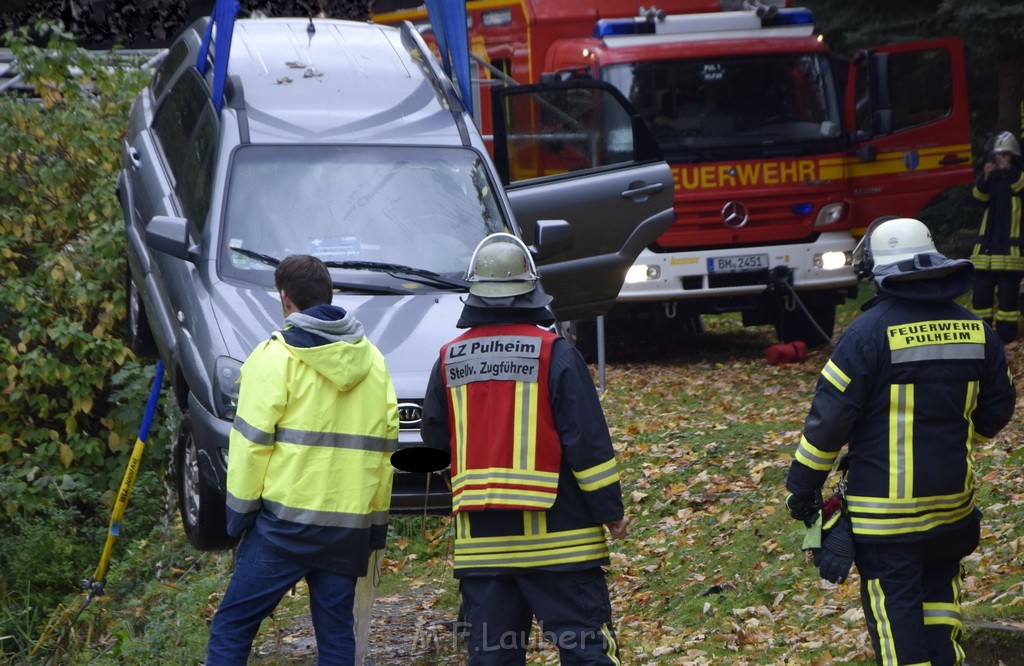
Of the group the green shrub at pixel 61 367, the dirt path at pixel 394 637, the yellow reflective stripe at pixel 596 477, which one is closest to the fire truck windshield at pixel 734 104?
the green shrub at pixel 61 367

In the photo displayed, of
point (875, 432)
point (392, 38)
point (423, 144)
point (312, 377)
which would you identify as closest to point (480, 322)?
point (312, 377)

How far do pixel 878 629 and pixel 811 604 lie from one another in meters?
1.96

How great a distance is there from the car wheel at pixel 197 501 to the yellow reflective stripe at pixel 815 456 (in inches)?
115

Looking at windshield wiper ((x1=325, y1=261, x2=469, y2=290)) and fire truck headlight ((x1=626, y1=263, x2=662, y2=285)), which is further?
fire truck headlight ((x1=626, y1=263, x2=662, y2=285))

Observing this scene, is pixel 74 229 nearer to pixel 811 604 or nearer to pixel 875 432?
pixel 811 604

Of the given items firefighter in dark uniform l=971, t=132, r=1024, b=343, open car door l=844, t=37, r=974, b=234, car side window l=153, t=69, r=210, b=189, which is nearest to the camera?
car side window l=153, t=69, r=210, b=189

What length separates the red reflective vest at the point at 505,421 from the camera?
432 cm

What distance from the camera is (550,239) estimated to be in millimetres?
7113

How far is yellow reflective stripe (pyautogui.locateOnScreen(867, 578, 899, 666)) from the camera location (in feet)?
14.6

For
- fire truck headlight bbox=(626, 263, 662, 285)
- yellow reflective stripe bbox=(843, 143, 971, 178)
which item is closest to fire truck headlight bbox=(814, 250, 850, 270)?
yellow reflective stripe bbox=(843, 143, 971, 178)

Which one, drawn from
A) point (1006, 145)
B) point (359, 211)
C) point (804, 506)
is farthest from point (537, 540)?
point (1006, 145)

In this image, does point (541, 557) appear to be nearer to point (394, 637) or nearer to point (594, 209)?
point (394, 637)

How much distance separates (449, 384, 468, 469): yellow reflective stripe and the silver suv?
1.42 m

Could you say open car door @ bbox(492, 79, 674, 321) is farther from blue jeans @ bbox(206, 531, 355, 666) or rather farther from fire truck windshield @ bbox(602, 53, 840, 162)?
fire truck windshield @ bbox(602, 53, 840, 162)
